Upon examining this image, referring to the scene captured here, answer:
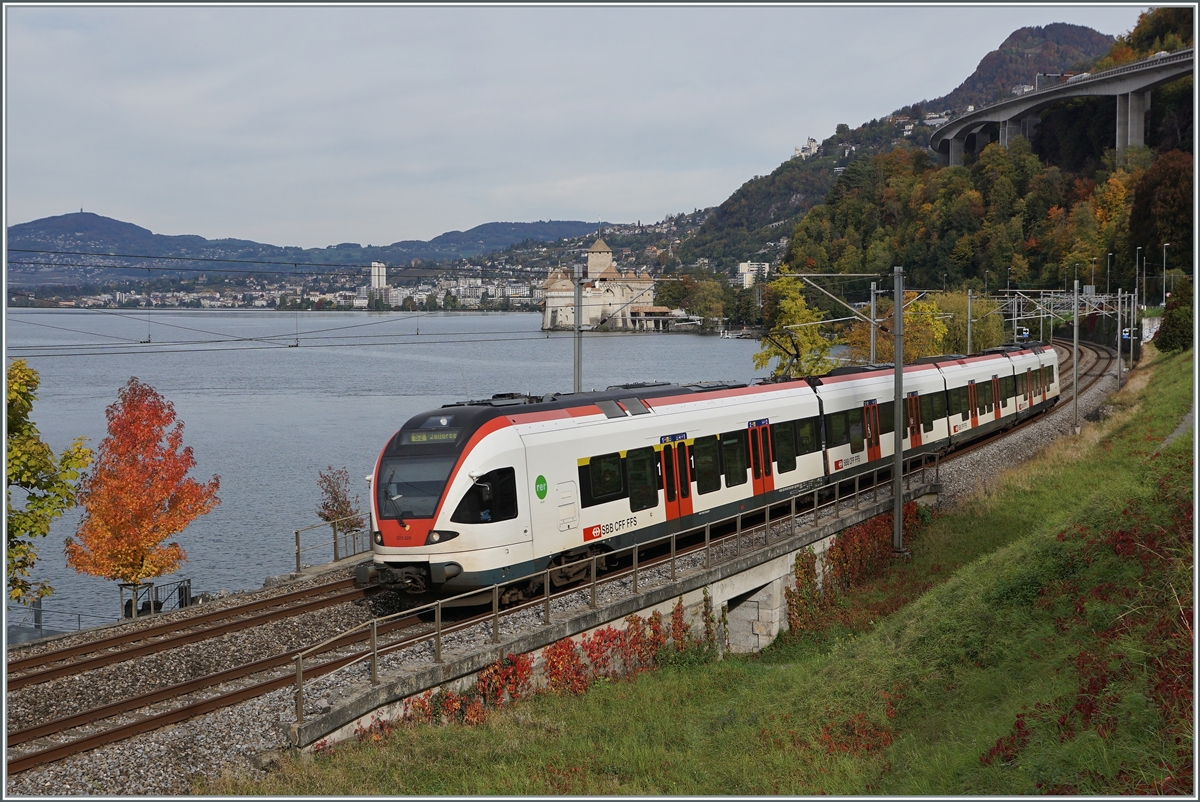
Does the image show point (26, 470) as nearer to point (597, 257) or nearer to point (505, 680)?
point (505, 680)

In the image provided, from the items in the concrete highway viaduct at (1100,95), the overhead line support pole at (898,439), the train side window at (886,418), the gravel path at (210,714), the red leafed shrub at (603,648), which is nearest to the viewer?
the gravel path at (210,714)

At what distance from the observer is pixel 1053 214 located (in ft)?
371

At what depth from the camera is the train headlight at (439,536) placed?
46.5ft

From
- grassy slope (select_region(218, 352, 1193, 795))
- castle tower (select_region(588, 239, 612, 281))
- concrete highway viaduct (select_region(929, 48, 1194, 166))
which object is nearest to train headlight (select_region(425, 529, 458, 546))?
grassy slope (select_region(218, 352, 1193, 795))

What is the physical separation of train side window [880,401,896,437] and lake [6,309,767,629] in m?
3.99

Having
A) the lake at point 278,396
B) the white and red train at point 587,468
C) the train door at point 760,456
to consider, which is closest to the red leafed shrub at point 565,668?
the white and red train at point 587,468

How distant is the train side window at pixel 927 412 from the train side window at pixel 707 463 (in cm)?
1152

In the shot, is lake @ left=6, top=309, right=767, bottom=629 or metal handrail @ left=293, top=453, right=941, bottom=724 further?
lake @ left=6, top=309, right=767, bottom=629

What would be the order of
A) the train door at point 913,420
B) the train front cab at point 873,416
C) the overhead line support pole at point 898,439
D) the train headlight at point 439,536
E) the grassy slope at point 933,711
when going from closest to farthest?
the grassy slope at point 933,711, the train headlight at point 439,536, the overhead line support pole at point 898,439, the train front cab at point 873,416, the train door at point 913,420

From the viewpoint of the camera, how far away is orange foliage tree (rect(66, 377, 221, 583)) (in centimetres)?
3077

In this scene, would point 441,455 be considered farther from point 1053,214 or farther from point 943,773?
point 1053,214

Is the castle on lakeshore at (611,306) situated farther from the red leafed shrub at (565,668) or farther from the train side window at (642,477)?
the red leafed shrub at (565,668)

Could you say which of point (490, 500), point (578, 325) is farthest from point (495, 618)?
point (578, 325)

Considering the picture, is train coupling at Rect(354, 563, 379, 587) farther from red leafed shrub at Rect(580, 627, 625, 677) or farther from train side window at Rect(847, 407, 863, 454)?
train side window at Rect(847, 407, 863, 454)
